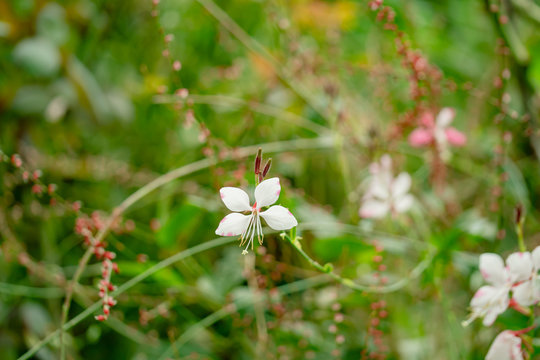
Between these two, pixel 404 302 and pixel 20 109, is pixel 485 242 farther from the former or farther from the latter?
pixel 20 109

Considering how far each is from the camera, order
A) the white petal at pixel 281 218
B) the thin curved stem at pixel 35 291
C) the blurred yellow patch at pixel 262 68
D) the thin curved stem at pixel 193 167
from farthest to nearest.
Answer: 1. the blurred yellow patch at pixel 262 68
2. the thin curved stem at pixel 35 291
3. the thin curved stem at pixel 193 167
4. the white petal at pixel 281 218

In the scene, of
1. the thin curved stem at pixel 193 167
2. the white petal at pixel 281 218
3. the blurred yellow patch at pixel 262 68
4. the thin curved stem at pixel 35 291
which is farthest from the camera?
the blurred yellow patch at pixel 262 68

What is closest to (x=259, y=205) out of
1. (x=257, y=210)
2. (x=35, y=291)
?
(x=257, y=210)

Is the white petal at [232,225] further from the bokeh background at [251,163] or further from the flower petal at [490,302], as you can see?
the flower petal at [490,302]

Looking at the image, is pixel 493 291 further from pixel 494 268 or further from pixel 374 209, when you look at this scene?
pixel 374 209

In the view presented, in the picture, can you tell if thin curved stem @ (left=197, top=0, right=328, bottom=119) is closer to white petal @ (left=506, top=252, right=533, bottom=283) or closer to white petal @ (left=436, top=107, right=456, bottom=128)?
white petal @ (left=436, top=107, right=456, bottom=128)

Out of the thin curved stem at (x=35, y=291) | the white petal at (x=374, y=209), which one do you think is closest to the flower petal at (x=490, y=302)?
the white petal at (x=374, y=209)

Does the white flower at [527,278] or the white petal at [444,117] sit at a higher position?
the white petal at [444,117]
